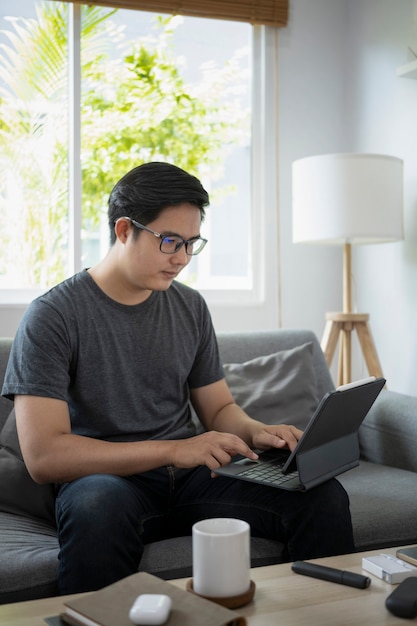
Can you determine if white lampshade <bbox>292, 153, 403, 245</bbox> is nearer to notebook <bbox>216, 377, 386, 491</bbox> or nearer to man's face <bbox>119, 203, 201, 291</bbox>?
man's face <bbox>119, 203, 201, 291</bbox>

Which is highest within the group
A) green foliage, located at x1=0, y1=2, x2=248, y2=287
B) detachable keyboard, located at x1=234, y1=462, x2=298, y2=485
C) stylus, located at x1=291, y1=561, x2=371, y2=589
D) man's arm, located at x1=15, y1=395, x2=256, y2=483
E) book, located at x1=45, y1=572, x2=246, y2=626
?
green foliage, located at x1=0, y1=2, x2=248, y2=287

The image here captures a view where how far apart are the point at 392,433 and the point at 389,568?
1036mm

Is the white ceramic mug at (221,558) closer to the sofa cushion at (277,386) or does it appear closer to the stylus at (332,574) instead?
the stylus at (332,574)

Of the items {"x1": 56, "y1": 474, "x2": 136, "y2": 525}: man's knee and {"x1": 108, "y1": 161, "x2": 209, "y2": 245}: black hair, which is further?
{"x1": 108, "y1": 161, "x2": 209, "y2": 245}: black hair

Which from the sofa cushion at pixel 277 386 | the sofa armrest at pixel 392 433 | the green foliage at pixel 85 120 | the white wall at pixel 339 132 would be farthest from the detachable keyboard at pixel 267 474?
the green foliage at pixel 85 120

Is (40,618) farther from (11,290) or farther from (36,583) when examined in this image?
(11,290)

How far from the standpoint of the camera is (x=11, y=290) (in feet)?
10.3

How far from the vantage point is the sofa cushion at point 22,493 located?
5.83 ft

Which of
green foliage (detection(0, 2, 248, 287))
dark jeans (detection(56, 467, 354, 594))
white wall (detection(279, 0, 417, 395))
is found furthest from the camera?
white wall (detection(279, 0, 417, 395))

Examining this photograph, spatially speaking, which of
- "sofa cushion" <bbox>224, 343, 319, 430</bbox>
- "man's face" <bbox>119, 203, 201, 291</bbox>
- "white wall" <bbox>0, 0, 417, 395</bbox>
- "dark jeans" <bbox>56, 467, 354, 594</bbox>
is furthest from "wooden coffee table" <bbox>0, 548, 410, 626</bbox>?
"white wall" <bbox>0, 0, 417, 395</bbox>

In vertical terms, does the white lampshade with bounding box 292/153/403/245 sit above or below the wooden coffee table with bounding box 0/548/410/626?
above

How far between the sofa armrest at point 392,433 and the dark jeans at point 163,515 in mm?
620

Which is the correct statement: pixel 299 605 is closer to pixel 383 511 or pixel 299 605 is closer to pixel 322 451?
pixel 322 451

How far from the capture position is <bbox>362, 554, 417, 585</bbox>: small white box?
1.23 meters
